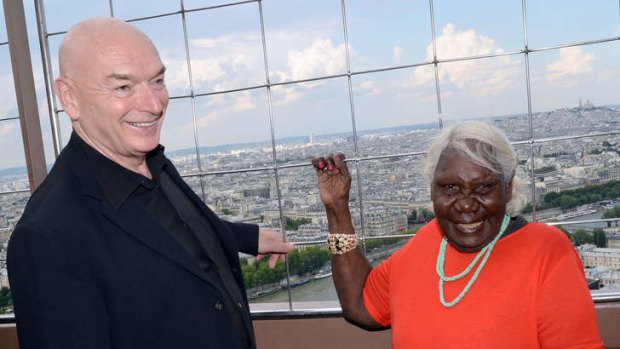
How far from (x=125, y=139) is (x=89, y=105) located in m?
0.12

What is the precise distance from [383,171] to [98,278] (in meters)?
2.27

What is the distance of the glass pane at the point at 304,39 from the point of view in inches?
136

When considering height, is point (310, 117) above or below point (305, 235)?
above

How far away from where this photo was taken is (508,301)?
160cm

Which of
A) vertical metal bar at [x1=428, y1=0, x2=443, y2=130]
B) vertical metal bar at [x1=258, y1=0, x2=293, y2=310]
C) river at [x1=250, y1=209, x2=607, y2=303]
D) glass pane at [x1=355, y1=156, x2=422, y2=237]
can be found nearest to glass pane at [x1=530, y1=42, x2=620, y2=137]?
vertical metal bar at [x1=428, y1=0, x2=443, y2=130]

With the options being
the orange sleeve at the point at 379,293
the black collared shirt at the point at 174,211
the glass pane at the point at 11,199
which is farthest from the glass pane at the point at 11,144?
the orange sleeve at the point at 379,293

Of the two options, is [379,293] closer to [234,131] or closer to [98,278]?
[98,278]

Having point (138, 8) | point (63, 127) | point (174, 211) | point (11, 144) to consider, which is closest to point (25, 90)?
point (63, 127)

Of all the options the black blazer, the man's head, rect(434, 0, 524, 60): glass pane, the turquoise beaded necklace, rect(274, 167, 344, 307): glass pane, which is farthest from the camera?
rect(274, 167, 344, 307): glass pane

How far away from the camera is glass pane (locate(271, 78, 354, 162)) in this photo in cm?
346

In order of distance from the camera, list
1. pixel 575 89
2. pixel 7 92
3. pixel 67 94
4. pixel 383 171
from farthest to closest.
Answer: pixel 7 92 < pixel 383 171 < pixel 575 89 < pixel 67 94

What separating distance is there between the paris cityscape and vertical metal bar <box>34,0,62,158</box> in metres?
0.55

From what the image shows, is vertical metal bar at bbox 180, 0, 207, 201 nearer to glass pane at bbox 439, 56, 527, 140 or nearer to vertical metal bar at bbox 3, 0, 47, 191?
vertical metal bar at bbox 3, 0, 47, 191

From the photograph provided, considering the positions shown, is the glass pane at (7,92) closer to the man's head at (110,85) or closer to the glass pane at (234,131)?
the glass pane at (234,131)
